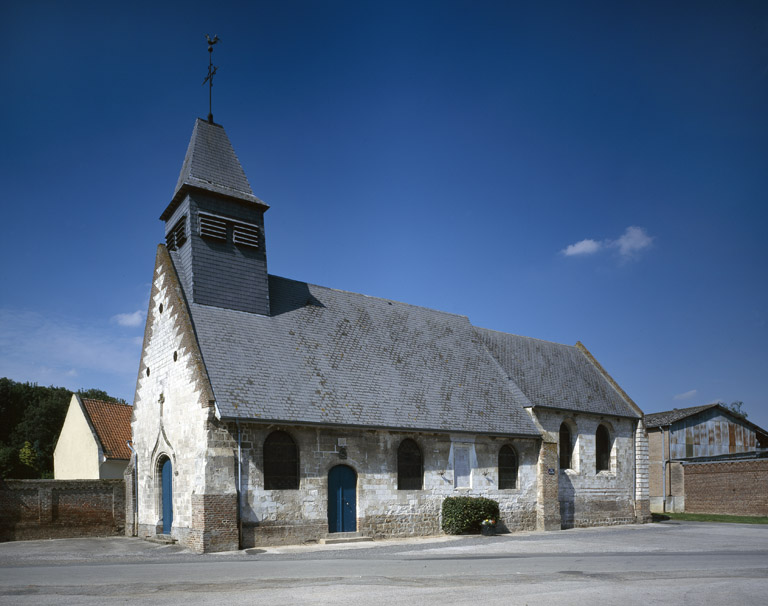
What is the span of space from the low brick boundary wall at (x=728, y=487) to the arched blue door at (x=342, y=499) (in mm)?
21190

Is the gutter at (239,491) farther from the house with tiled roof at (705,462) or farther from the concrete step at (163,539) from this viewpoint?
the house with tiled roof at (705,462)

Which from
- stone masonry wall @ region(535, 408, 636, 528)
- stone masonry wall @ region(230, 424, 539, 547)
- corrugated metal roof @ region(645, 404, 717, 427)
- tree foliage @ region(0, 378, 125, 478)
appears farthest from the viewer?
tree foliage @ region(0, 378, 125, 478)

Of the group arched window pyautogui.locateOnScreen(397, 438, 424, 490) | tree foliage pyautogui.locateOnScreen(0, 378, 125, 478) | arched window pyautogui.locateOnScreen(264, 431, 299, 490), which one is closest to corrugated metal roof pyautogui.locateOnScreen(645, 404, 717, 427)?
arched window pyautogui.locateOnScreen(397, 438, 424, 490)

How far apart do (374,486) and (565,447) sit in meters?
9.80

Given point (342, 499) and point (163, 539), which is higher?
point (342, 499)

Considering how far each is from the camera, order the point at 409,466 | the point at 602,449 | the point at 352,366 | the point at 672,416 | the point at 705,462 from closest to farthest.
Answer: the point at 409,466 → the point at 352,366 → the point at 602,449 → the point at 705,462 → the point at 672,416

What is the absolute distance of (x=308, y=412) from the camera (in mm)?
18578

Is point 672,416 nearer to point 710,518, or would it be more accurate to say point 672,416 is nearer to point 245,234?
point 710,518

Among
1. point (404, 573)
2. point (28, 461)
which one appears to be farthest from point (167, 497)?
point (28, 461)

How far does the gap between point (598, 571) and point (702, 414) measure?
1149 inches

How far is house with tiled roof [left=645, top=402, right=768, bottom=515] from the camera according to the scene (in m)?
30.5

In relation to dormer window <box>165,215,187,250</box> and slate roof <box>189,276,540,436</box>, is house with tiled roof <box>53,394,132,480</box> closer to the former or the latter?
dormer window <box>165,215,187,250</box>

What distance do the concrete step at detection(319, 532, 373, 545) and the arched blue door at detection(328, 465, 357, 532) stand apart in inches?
8.5

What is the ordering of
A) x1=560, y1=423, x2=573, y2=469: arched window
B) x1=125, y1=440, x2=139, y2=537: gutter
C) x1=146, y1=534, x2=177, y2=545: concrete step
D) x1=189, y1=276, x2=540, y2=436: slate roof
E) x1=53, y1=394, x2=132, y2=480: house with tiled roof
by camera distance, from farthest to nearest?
x1=53, y1=394, x2=132, y2=480: house with tiled roof → x1=560, y1=423, x2=573, y2=469: arched window → x1=125, y1=440, x2=139, y2=537: gutter → x1=189, y1=276, x2=540, y2=436: slate roof → x1=146, y1=534, x2=177, y2=545: concrete step
